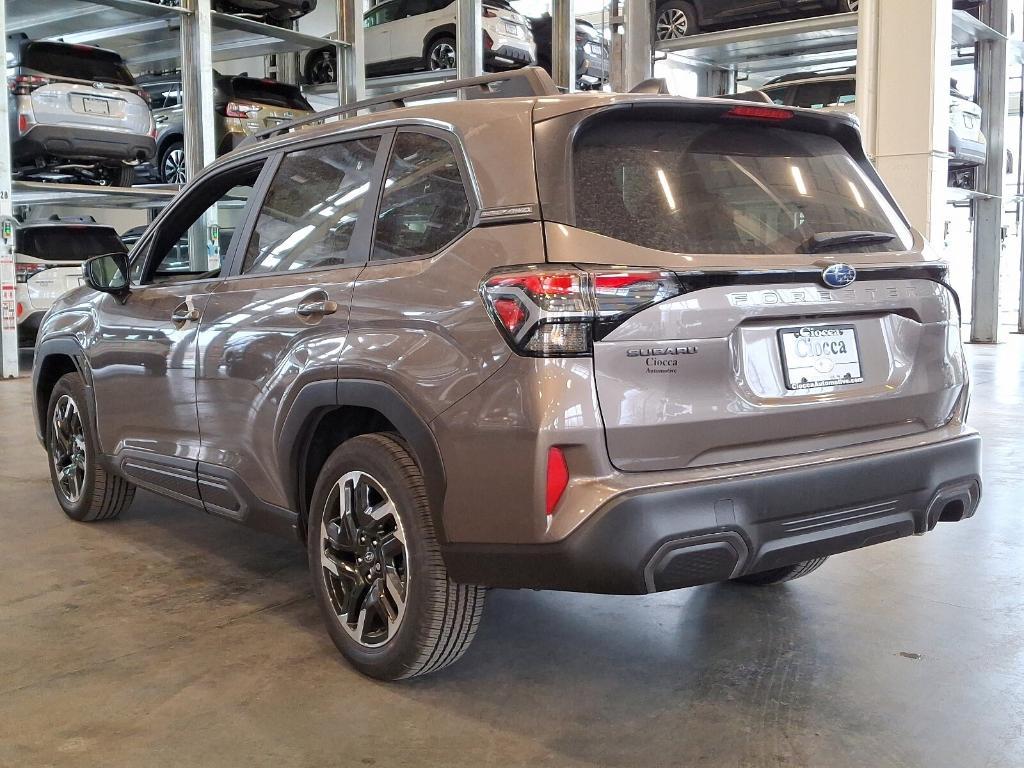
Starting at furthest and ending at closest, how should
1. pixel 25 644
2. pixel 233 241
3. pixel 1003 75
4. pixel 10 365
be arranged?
pixel 1003 75 < pixel 10 365 < pixel 233 241 < pixel 25 644

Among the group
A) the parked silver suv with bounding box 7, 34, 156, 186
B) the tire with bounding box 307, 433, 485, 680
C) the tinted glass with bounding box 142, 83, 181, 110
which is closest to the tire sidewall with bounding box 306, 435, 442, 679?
the tire with bounding box 307, 433, 485, 680

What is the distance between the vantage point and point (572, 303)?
233 centimetres

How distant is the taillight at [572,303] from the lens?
7.65ft

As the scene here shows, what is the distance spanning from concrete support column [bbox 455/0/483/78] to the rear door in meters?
11.5

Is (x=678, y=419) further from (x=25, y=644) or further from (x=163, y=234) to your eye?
(x=163, y=234)

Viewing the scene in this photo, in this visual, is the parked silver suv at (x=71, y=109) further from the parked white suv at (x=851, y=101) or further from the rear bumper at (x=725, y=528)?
the rear bumper at (x=725, y=528)

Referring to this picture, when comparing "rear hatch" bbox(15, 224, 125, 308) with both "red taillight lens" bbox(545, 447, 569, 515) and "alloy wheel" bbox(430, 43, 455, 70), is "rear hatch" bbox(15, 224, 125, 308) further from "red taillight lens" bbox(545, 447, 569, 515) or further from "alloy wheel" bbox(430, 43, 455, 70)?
"red taillight lens" bbox(545, 447, 569, 515)

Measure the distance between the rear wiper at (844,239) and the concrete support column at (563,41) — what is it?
13.7m

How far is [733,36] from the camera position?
14109mm

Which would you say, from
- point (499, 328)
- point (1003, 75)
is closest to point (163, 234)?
point (499, 328)

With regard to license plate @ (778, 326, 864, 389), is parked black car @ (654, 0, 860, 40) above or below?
above

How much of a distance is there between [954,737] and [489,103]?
1.96 meters

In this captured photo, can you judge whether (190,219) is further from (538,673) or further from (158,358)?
(538,673)

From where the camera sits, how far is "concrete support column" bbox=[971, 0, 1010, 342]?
1559cm
